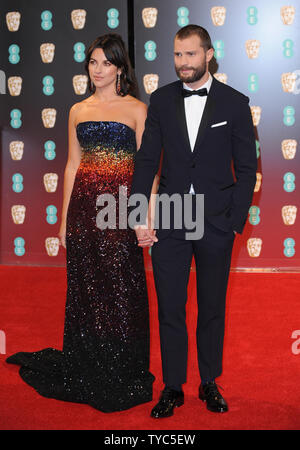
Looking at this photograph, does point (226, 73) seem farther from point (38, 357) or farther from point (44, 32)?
point (38, 357)

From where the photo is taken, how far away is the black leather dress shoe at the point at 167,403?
2.47 m

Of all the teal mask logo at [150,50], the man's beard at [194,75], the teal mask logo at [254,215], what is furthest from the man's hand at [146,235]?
the teal mask logo at [150,50]

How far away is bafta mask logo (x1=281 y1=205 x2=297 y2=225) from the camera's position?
5.53 metres

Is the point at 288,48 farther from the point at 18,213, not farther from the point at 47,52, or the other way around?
the point at 18,213

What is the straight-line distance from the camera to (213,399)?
2.54 metres

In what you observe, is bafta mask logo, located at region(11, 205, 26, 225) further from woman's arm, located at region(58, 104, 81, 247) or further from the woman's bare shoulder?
the woman's bare shoulder

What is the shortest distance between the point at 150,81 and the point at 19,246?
217cm

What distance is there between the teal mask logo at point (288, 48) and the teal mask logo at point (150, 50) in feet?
4.03

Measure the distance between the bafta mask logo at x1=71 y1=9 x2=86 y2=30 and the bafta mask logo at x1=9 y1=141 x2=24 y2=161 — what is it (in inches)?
51.0
